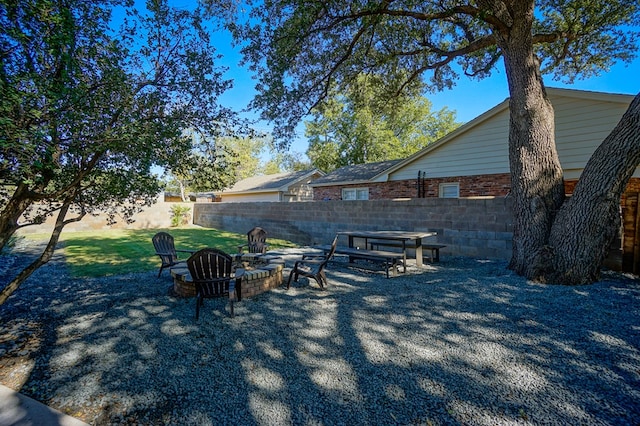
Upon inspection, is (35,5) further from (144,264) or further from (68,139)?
(144,264)

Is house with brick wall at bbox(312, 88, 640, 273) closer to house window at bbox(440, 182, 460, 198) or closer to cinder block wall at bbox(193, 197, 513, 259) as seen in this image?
house window at bbox(440, 182, 460, 198)

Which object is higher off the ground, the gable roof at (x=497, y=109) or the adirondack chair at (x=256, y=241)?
the gable roof at (x=497, y=109)

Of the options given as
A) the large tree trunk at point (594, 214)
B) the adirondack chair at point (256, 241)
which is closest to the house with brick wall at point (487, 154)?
the large tree trunk at point (594, 214)

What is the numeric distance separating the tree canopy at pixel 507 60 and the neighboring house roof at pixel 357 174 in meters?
Answer: 5.35

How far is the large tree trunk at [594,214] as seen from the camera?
4.97 meters

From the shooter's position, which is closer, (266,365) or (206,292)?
(266,365)

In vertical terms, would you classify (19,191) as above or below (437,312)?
above

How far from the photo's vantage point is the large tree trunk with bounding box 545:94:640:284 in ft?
16.3

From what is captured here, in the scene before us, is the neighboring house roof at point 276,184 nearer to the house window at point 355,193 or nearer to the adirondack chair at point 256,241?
the house window at point 355,193

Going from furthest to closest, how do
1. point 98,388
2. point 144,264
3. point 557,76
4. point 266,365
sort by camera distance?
point 557,76, point 144,264, point 266,365, point 98,388

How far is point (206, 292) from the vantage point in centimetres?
452

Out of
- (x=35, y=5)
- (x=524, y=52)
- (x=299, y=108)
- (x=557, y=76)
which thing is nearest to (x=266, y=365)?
(x=35, y=5)

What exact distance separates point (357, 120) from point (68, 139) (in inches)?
1133

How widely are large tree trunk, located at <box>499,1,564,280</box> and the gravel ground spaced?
120 centimetres
